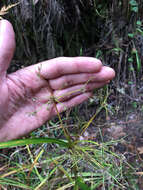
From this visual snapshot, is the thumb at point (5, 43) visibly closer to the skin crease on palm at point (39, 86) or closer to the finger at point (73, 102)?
the skin crease on palm at point (39, 86)

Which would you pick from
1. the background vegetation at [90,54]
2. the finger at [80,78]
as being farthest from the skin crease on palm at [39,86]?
the background vegetation at [90,54]

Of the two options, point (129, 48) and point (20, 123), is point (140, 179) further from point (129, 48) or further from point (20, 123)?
point (129, 48)

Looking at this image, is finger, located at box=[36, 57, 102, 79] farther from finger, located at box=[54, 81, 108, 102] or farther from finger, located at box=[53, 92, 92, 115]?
finger, located at box=[53, 92, 92, 115]

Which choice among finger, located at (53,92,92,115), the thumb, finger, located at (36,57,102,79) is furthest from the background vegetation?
the thumb

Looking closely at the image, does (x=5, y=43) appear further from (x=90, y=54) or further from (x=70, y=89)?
(x=90, y=54)

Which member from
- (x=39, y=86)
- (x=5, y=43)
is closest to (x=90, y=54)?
(x=39, y=86)

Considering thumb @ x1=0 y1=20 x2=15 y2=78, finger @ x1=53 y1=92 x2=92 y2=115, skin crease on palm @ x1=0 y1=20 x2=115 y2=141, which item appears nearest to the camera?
thumb @ x1=0 y1=20 x2=15 y2=78
